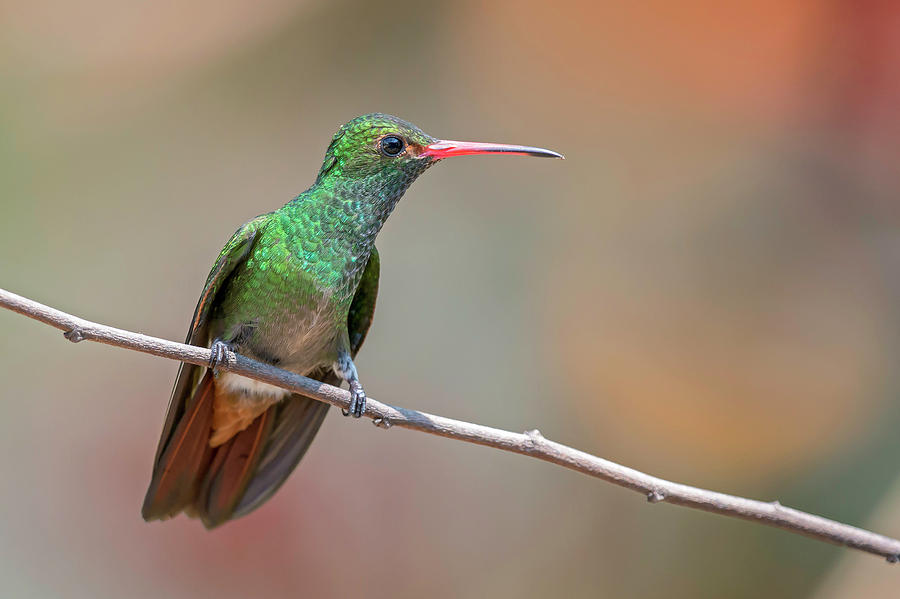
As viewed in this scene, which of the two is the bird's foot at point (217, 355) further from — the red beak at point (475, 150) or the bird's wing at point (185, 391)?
the red beak at point (475, 150)

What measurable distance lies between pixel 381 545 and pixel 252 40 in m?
2.93

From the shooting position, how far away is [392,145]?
2439mm

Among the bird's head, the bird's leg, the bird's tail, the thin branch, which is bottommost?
the bird's tail

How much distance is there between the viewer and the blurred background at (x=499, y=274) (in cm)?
430

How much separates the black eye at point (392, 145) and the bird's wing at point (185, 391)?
43cm

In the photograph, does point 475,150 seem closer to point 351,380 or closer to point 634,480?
point 351,380

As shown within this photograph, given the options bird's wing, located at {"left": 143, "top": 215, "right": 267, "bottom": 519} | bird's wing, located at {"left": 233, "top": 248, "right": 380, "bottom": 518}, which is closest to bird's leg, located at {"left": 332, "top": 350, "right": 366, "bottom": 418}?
bird's wing, located at {"left": 233, "top": 248, "right": 380, "bottom": 518}

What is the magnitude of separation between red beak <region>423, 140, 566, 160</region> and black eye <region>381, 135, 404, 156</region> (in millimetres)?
79

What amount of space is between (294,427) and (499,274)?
208cm

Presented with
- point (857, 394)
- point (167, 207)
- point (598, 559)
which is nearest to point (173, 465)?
point (167, 207)

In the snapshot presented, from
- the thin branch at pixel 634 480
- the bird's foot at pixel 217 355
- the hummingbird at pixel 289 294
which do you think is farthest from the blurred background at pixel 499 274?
the thin branch at pixel 634 480

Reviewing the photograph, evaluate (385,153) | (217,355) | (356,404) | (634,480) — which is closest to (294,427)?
(356,404)

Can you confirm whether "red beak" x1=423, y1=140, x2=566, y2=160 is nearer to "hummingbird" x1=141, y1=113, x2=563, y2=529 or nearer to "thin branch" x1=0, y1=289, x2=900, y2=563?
"hummingbird" x1=141, y1=113, x2=563, y2=529

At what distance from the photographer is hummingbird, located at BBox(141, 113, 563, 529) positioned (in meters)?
2.39
